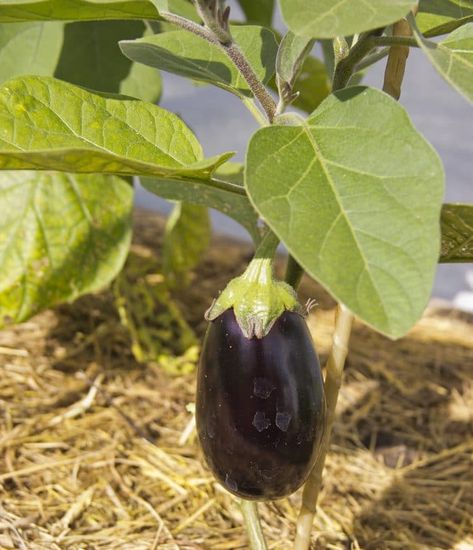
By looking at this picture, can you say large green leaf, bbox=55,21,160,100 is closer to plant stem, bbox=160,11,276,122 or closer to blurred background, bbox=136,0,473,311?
plant stem, bbox=160,11,276,122

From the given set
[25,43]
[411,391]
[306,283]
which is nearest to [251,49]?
[25,43]

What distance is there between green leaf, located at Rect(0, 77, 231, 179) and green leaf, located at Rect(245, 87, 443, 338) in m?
0.06

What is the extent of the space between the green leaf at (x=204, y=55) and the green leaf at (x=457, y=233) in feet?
0.64

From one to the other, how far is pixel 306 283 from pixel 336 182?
139cm

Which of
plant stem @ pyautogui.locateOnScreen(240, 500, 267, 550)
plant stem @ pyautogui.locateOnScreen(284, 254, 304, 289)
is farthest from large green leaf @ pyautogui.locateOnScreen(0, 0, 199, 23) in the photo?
plant stem @ pyautogui.locateOnScreen(240, 500, 267, 550)

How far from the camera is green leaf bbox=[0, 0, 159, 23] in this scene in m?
0.55

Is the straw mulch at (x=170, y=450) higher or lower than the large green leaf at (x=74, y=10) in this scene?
lower

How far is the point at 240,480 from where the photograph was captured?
0.65 metres

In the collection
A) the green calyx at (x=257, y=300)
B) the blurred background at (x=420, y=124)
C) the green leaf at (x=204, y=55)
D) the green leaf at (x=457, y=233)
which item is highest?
the green leaf at (x=204, y=55)

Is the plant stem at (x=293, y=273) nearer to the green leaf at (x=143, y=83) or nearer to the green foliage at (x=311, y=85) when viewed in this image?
the green leaf at (x=143, y=83)

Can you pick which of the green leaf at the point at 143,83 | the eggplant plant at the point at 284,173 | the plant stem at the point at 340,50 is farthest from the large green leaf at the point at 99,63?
the plant stem at the point at 340,50

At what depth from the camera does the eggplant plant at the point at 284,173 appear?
48 cm

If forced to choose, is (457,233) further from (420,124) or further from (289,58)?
(420,124)

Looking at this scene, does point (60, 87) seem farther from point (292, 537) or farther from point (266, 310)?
point (292, 537)
